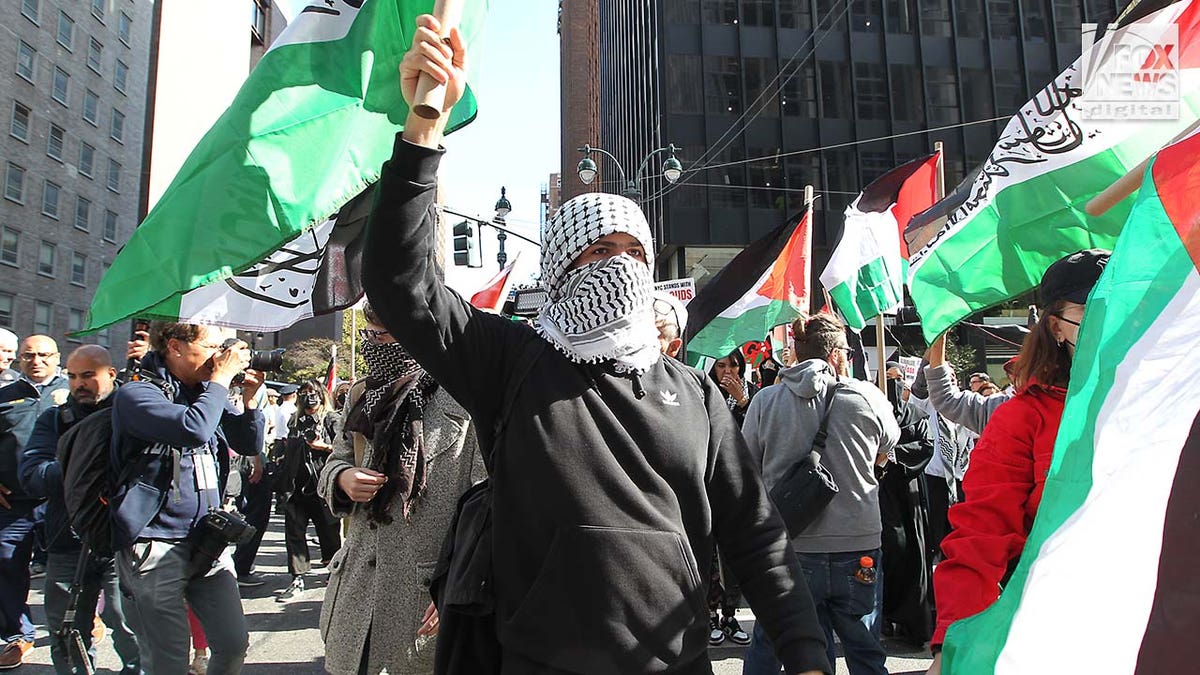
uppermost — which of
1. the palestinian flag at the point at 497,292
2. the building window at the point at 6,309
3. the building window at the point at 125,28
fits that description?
the building window at the point at 125,28

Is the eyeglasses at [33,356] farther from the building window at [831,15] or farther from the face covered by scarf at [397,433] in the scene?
the building window at [831,15]

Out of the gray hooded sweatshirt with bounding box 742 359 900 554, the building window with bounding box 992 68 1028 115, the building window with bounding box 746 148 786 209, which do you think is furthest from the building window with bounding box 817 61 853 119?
the gray hooded sweatshirt with bounding box 742 359 900 554

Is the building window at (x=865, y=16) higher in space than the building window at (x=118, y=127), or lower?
lower

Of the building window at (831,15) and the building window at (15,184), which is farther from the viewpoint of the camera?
→ the building window at (15,184)

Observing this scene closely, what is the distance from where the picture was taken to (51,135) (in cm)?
3997

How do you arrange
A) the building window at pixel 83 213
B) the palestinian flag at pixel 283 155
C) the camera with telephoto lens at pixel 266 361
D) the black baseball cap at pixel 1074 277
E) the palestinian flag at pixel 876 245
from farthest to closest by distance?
the building window at pixel 83 213 → the palestinian flag at pixel 876 245 → the camera with telephoto lens at pixel 266 361 → the palestinian flag at pixel 283 155 → the black baseball cap at pixel 1074 277

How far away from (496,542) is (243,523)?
2369mm

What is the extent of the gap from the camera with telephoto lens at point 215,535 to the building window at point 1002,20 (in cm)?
3168

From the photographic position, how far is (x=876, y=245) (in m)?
6.83

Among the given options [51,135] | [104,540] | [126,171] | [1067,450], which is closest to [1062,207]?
[1067,450]

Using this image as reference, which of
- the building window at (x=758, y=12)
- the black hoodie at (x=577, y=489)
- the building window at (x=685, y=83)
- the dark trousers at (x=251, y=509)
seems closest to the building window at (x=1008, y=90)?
the building window at (x=758, y=12)

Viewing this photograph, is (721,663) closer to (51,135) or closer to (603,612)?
(603,612)

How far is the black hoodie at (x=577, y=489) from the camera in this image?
5.60ft

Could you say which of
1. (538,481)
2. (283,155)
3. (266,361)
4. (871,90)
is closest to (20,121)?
(871,90)
